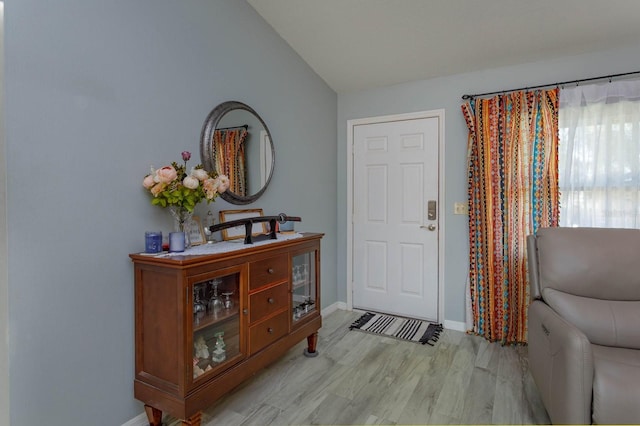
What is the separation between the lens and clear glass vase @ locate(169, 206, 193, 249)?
179cm

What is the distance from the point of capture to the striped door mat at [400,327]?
9.51 feet

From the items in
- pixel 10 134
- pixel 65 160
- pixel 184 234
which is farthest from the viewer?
pixel 184 234

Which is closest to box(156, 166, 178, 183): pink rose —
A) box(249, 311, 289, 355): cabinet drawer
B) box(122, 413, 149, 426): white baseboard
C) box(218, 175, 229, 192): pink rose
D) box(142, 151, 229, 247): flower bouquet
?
box(142, 151, 229, 247): flower bouquet

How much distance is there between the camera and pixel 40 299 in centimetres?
141

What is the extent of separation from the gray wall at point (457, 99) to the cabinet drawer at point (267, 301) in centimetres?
171

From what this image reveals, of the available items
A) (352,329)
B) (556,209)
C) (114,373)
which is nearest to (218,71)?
(114,373)

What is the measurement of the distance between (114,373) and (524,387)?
2.36 meters

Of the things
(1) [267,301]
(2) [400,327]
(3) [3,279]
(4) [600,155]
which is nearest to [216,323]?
(1) [267,301]

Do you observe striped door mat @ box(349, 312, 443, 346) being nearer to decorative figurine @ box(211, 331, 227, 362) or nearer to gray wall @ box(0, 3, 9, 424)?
decorative figurine @ box(211, 331, 227, 362)

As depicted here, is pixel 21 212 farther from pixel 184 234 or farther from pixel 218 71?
pixel 218 71

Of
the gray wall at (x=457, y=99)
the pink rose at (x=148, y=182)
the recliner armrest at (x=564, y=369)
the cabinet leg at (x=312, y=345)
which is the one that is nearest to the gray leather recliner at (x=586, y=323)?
the recliner armrest at (x=564, y=369)

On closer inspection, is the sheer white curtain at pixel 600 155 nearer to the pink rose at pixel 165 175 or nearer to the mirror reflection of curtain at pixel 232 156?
the mirror reflection of curtain at pixel 232 156

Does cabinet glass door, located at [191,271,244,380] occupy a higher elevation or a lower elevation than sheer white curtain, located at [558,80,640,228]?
lower

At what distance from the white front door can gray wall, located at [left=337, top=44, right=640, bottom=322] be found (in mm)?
124
